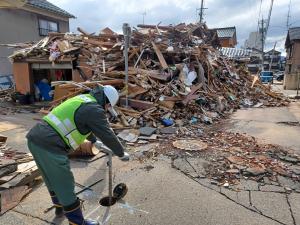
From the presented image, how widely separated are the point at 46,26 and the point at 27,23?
2.00m

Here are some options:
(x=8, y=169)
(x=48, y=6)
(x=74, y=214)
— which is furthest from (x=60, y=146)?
(x=48, y=6)

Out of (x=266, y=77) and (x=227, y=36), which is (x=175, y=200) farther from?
(x=227, y=36)

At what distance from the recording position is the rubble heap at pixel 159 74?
9000mm

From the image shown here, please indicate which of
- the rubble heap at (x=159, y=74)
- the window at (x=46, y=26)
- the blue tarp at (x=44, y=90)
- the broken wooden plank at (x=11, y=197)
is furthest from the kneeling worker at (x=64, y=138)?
the window at (x=46, y=26)

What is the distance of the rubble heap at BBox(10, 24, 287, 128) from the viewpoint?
900cm

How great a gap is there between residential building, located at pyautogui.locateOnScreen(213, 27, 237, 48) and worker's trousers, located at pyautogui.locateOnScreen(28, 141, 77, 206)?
37.6 m

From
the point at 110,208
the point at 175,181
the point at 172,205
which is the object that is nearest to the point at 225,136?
the point at 175,181

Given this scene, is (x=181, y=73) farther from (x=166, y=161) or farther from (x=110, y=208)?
(x=110, y=208)

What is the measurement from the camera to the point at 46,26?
2067 cm

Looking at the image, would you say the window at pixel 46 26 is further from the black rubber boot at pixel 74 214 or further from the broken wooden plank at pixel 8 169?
the black rubber boot at pixel 74 214

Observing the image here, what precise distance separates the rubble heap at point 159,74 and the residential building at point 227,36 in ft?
81.1

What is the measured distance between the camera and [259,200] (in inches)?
161

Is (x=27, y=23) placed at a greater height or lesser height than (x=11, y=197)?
greater

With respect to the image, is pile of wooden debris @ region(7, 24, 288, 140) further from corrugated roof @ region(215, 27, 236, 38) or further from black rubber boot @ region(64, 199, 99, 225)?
corrugated roof @ region(215, 27, 236, 38)
